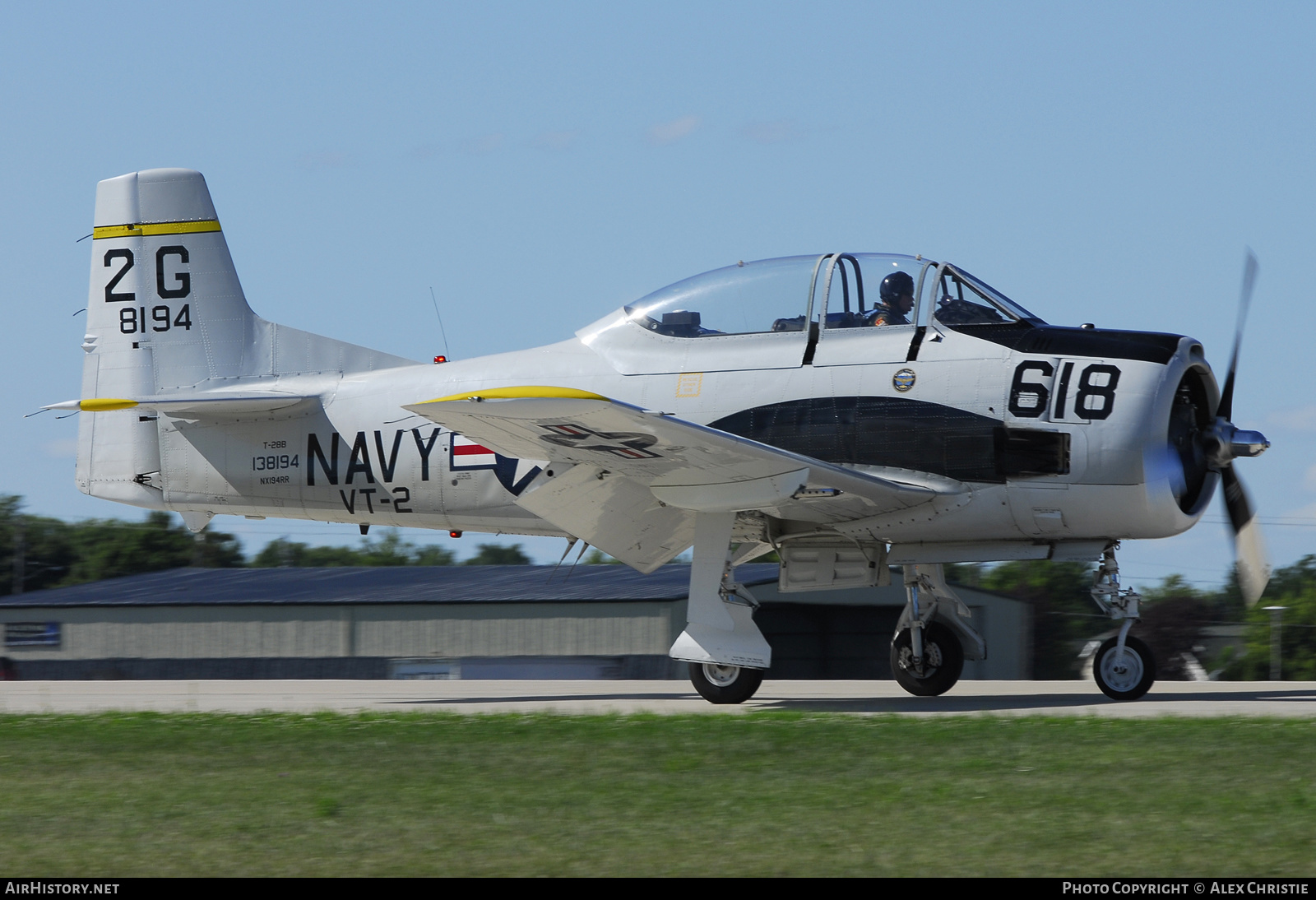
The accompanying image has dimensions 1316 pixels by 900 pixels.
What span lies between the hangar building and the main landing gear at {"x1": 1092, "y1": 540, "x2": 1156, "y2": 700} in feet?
44.4

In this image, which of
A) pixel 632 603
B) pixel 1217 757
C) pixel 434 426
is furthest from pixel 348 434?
pixel 632 603

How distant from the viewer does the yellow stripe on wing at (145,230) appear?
13773mm

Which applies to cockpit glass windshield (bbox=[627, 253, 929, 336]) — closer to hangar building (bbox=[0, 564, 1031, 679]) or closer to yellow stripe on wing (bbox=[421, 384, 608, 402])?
yellow stripe on wing (bbox=[421, 384, 608, 402])

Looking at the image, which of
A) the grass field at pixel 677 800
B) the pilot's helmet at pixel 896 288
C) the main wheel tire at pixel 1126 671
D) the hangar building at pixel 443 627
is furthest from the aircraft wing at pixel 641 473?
the hangar building at pixel 443 627

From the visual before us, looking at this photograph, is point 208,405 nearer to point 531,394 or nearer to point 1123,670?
point 531,394

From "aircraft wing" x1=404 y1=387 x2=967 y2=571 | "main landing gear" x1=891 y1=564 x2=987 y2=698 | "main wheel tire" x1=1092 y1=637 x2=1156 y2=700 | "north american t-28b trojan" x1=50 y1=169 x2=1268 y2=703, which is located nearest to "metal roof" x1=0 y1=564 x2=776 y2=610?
"north american t-28b trojan" x1=50 y1=169 x2=1268 y2=703

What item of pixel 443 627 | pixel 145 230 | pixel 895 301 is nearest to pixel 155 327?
pixel 145 230

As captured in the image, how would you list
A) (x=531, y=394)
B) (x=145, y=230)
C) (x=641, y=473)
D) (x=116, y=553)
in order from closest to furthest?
(x=531, y=394) < (x=641, y=473) < (x=145, y=230) < (x=116, y=553)

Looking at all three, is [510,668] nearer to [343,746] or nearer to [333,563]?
[343,746]

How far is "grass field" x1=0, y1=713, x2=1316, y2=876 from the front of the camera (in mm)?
4695

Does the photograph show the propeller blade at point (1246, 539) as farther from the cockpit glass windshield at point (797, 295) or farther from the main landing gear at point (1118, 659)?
the cockpit glass windshield at point (797, 295)

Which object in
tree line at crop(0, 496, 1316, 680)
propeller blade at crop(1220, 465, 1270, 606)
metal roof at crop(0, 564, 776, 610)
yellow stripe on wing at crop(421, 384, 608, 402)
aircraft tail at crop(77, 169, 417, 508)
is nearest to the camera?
yellow stripe on wing at crop(421, 384, 608, 402)

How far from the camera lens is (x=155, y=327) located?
44.7 feet

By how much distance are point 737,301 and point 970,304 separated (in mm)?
1907
